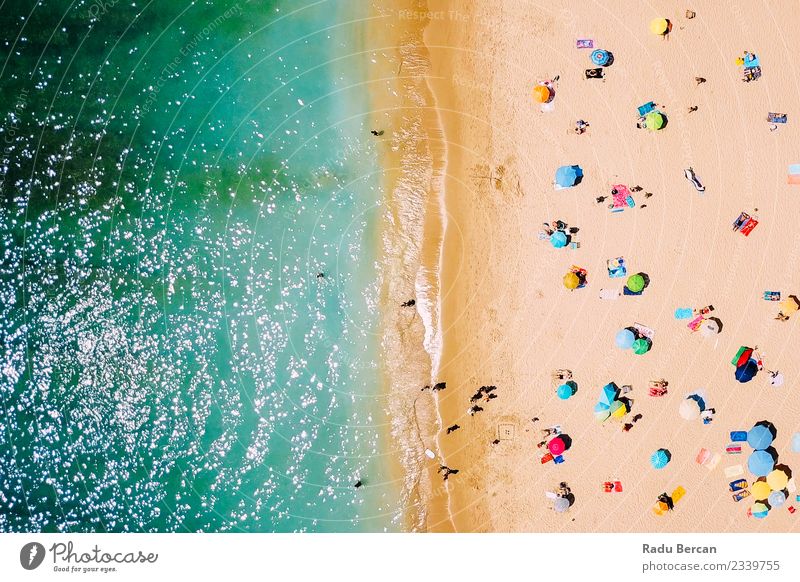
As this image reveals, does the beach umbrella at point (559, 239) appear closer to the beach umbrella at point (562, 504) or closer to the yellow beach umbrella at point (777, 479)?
the beach umbrella at point (562, 504)

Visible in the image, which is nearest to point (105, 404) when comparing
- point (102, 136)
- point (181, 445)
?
point (181, 445)

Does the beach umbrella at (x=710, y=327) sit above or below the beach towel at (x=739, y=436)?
above

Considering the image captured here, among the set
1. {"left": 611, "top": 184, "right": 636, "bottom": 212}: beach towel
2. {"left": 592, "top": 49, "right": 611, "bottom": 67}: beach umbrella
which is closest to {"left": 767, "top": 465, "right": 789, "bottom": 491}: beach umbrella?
{"left": 611, "top": 184, "right": 636, "bottom": 212}: beach towel

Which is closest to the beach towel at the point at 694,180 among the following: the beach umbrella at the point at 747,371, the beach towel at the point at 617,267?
the beach towel at the point at 617,267

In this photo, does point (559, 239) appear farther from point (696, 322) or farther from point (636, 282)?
point (696, 322)

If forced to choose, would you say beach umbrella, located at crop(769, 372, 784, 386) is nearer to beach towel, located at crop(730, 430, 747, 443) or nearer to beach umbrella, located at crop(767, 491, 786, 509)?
beach towel, located at crop(730, 430, 747, 443)

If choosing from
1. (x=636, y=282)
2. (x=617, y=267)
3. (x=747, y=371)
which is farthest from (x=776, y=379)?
(x=617, y=267)

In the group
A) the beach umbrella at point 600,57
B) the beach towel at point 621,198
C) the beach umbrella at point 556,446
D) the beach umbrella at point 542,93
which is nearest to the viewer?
the beach umbrella at point 600,57
